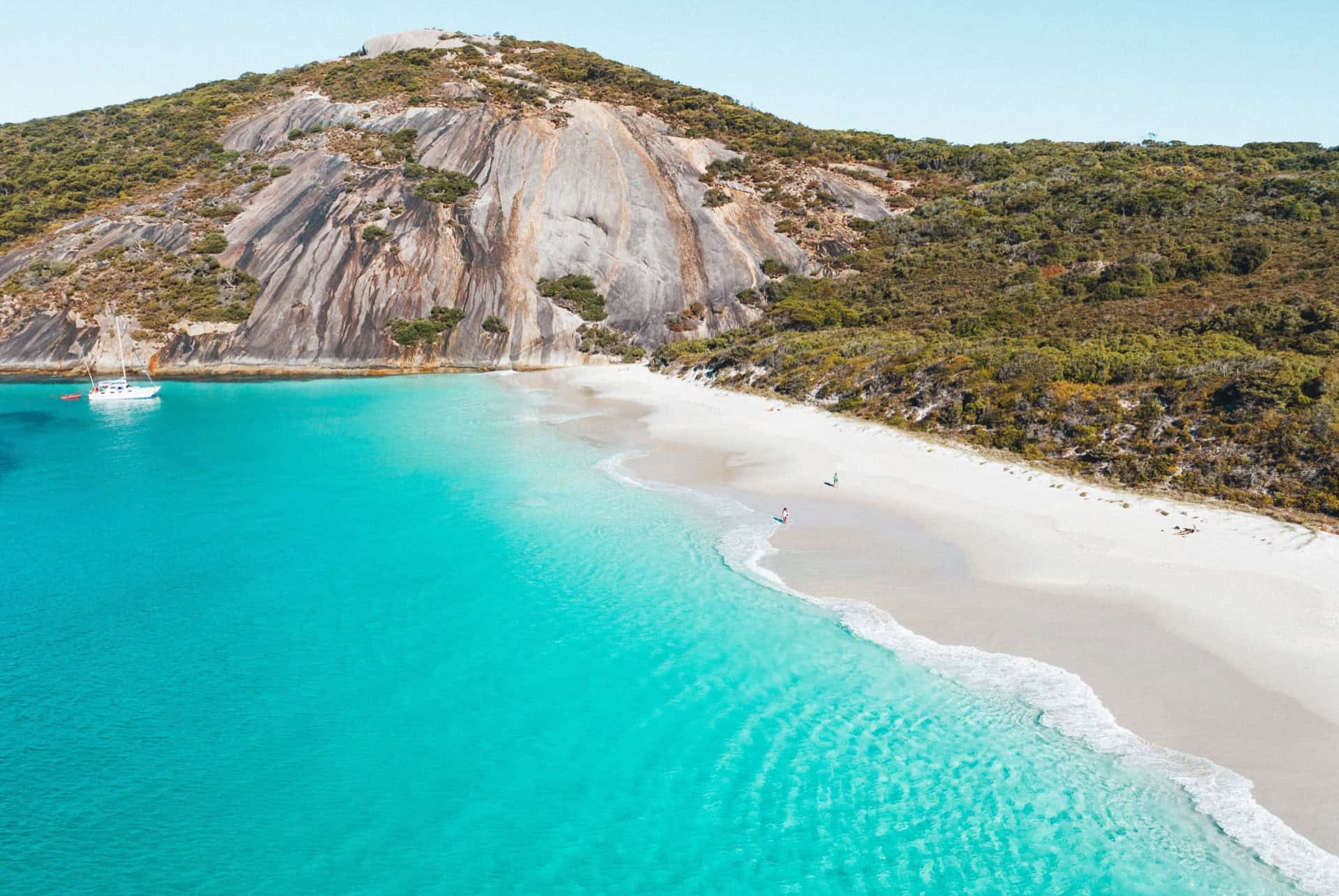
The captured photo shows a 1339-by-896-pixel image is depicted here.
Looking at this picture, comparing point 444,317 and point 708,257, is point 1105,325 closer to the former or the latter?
point 708,257

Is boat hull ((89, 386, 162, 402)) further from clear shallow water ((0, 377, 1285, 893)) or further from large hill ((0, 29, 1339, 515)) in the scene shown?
clear shallow water ((0, 377, 1285, 893))

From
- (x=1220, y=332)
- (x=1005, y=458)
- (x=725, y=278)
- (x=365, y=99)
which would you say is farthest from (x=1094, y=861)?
(x=365, y=99)

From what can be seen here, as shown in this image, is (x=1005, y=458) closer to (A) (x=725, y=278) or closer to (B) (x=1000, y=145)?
(A) (x=725, y=278)

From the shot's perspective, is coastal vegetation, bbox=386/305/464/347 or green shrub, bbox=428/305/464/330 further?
green shrub, bbox=428/305/464/330

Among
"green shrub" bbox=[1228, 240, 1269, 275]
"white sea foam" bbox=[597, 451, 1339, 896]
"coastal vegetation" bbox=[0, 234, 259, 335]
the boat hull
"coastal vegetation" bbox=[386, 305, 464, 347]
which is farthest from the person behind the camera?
"coastal vegetation" bbox=[386, 305, 464, 347]

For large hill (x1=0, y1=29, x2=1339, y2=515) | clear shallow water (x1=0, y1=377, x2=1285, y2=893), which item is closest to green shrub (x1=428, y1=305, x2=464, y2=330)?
large hill (x1=0, y1=29, x2=1339, y2=515)

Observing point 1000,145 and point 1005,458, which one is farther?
point 1000,145

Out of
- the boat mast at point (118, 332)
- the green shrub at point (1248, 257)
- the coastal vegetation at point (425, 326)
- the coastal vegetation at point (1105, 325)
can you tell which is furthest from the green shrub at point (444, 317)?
the green shrub at point (1248, 257)
